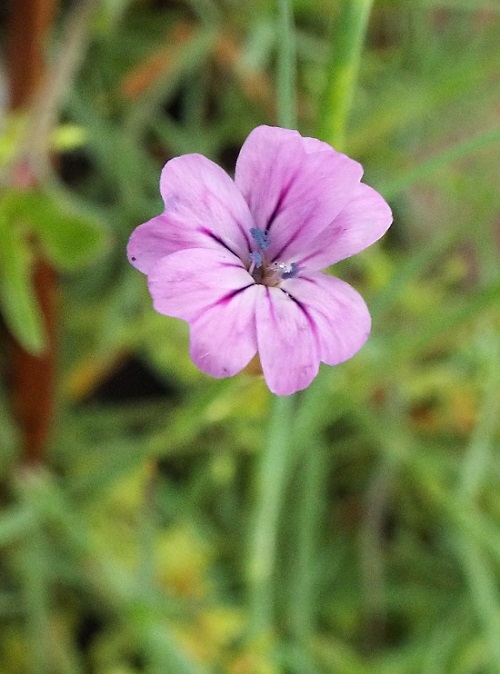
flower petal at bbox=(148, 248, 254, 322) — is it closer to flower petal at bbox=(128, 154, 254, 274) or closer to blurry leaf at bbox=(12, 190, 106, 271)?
flower petal at bbox=(128, 154, 254, 274)

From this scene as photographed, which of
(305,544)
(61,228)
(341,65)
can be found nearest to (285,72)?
(341,65)

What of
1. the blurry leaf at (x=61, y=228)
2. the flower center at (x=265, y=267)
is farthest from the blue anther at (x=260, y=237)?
the blurry leaf at (x=61, y=228)

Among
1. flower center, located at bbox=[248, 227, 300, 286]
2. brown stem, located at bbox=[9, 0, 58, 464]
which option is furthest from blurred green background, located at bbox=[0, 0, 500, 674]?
flower center, located at bbox=[248, 227, 300, 286]

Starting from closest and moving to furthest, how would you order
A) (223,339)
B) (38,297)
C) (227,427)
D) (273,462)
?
(223,339) < (273,462) < (38,297) < (227,427)

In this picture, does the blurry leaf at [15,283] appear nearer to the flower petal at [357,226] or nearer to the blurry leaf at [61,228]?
the blurry leaf at [61,228]

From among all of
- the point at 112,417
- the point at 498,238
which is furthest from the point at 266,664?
the point at 498,238

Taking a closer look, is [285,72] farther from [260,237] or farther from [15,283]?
[15,283]
